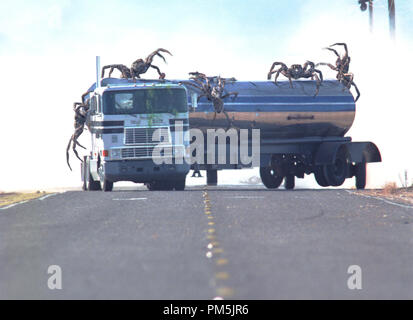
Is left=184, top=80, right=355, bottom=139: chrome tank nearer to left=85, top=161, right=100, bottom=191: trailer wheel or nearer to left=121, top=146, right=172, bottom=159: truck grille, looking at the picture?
left=121, top=146, right=172, bottom=159: truck grille

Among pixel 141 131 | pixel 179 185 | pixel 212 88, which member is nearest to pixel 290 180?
pixel 212 88

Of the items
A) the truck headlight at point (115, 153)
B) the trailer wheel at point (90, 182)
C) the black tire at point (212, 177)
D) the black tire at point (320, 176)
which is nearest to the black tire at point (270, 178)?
the black tire at point (320, 176)

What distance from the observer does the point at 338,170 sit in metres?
30.1

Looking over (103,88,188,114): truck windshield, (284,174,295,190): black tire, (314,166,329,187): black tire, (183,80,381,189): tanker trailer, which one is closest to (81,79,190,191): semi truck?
(103,88,188,114): truck windshield

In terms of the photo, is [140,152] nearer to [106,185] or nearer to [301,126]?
[106,185]

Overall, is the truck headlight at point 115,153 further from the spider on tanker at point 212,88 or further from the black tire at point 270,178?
the black tire at point 270,178

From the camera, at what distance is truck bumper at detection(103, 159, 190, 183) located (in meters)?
24.0

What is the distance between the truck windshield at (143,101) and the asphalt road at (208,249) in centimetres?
591

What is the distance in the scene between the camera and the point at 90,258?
1029cm

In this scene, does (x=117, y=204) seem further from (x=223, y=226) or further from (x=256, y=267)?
(x=256, y=267)

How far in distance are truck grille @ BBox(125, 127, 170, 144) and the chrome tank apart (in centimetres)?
310

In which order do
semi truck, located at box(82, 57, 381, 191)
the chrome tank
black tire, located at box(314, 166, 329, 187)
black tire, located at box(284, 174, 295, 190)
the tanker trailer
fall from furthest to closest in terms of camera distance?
black tire, located at box(284, 174, 295, 190) → black tire, located at box(314, 166, 329, 187) → the tanker trailer → the chrome tank → semi truck, located at box(82, 57, 381, 191)

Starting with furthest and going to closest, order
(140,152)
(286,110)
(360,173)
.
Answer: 1. (360,173)
2. (286,110)
3. (140,152)

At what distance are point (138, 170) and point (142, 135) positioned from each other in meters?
1.02
